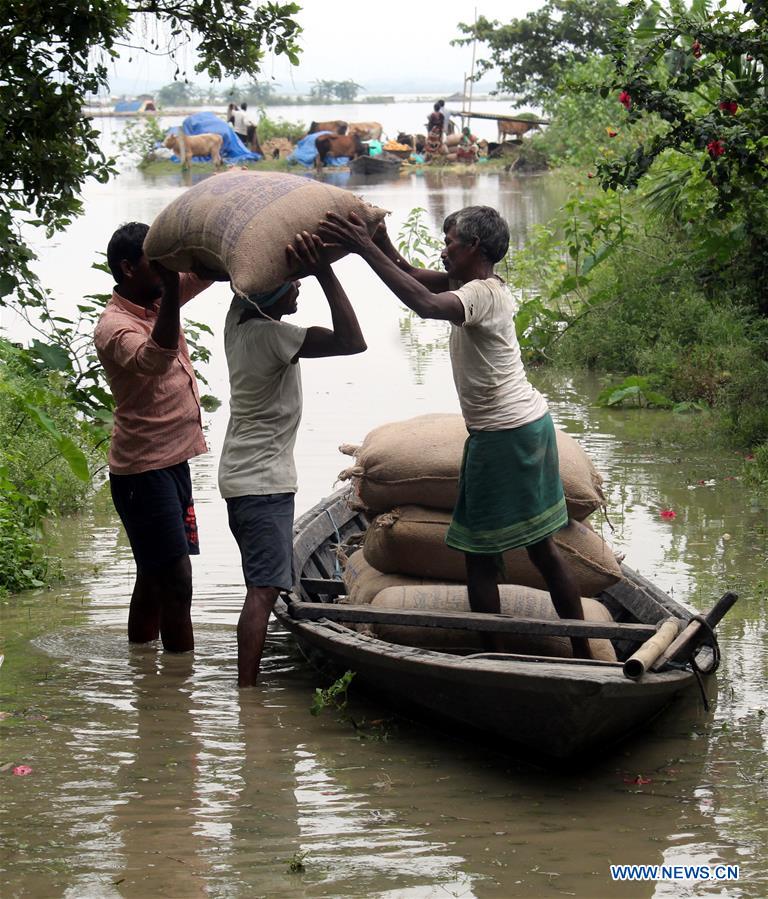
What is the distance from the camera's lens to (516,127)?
35.8 m

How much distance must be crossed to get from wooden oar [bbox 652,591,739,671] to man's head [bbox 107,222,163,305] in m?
2.15

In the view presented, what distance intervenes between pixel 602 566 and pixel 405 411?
5174 mm

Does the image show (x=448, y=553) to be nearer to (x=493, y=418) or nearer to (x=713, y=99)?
(x=493, y=418)

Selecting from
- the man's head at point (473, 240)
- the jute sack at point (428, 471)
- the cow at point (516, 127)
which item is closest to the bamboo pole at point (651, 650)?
the jute sack at point (428, 471)

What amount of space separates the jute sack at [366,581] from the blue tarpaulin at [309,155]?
28.0m

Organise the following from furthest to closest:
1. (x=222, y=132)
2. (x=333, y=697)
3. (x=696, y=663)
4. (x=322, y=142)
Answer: (x=222, y=132), (x=322, y=142), (x=333, y=697), (x=696, y=663)

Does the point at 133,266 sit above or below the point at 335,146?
below

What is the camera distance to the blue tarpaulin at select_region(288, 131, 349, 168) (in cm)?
3244

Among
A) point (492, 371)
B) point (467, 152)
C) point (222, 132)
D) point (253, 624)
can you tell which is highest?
point (222, 132)

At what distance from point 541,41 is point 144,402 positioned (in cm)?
3095

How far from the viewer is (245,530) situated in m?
4.67

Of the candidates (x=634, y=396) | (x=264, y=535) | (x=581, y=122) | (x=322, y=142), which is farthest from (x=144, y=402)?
(x=322, y=142)

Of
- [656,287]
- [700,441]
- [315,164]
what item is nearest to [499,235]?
[700,441]

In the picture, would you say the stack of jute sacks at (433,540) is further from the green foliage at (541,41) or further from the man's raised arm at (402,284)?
the green foliage at (541,41)
